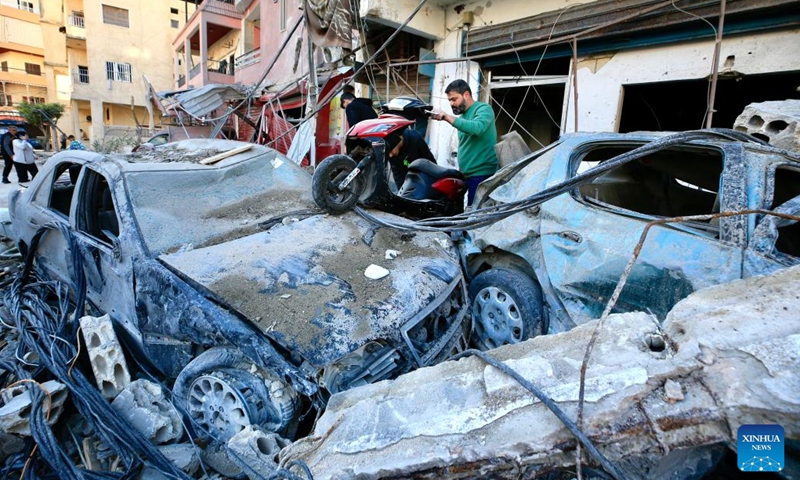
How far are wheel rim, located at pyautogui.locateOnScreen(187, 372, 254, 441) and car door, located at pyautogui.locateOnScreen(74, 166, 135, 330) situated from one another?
2.38 feet

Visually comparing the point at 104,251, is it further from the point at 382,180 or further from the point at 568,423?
the point at 568,423

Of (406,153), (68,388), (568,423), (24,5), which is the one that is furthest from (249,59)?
(24,5)

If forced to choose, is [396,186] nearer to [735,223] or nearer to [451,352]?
[451,352]

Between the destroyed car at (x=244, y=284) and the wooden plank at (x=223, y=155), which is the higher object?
the wooden plank at (x=223, y=155)

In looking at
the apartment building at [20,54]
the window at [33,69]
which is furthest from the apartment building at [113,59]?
the window at [33,69]

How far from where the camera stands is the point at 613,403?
4.50 feet

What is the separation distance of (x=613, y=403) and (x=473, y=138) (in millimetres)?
3478

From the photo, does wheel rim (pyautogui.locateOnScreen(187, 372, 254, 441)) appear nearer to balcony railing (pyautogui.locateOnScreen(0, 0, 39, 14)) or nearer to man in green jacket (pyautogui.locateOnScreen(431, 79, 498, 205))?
man in green jacket (pyautogui.locateOnScreen(431, 79, 498, 205))

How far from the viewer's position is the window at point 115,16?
29.3 m

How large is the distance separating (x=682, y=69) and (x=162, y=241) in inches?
209

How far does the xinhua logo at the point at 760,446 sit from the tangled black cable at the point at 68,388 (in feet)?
7.26

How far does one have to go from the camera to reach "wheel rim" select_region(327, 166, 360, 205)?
10.6 ft

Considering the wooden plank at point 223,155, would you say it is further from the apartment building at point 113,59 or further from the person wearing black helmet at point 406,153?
the apartment building at point 113,59

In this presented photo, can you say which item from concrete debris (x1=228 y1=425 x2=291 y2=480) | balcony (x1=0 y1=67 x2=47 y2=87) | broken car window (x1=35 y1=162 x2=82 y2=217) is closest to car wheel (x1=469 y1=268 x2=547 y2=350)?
concrete debris (x1=228 y1=425 x2=291 y2=480)
